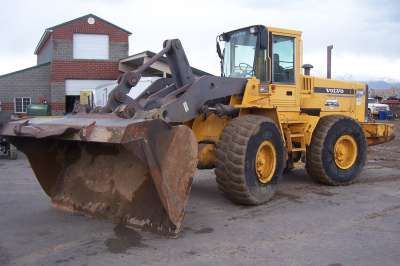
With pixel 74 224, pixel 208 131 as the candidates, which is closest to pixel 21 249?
pixel 74 224

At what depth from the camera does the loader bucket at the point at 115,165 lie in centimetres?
577

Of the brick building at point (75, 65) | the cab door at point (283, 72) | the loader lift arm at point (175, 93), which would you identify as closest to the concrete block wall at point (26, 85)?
the brick building at point (75, 65)

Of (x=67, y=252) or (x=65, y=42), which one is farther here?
(x=65, y=42)

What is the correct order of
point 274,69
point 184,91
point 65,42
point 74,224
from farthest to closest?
point 65,42
point 274,69
point 184,91
point 74,224

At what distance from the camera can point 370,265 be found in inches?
206

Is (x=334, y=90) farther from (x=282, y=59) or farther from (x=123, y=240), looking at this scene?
(x=123, y=240)

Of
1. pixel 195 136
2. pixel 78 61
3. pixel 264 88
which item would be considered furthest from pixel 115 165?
pixel 78 61

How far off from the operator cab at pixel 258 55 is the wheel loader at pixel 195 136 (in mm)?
17

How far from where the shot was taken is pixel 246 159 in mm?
7359

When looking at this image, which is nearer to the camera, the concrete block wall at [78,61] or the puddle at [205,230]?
the puddle at [205,230]

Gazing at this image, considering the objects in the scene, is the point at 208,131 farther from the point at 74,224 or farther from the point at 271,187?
the point at 74,224

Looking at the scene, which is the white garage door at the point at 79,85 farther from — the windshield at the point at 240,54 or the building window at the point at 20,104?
the windshield at the point at 240,54

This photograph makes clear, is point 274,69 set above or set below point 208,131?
above

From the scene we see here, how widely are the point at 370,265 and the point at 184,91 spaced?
3.32 metres
